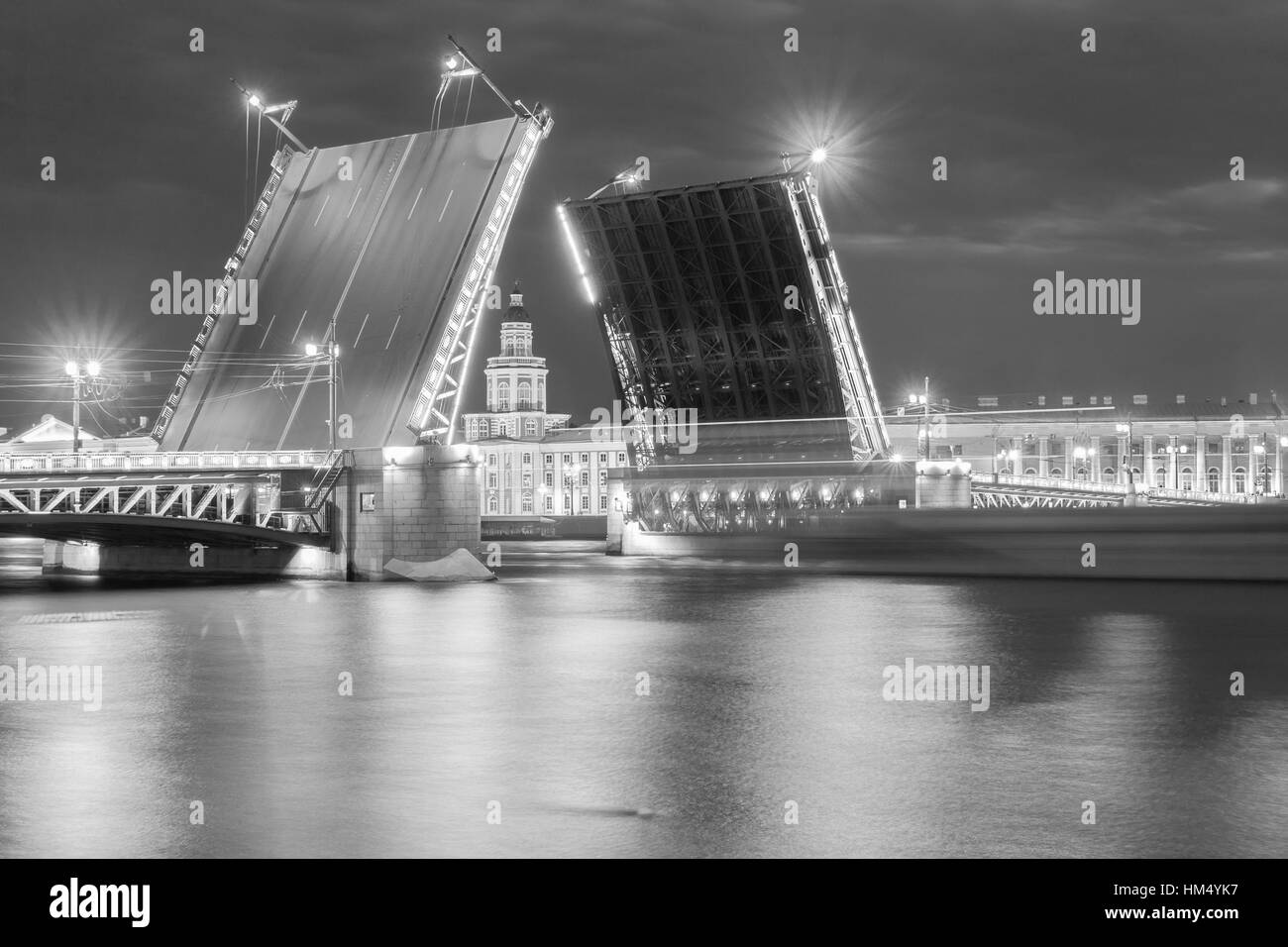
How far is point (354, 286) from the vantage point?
102ft

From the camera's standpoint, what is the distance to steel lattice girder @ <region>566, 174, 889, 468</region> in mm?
26938

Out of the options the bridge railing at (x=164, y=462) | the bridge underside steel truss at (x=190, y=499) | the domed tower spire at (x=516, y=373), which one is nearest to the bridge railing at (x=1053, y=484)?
the bridge underside steel truss at (x=190, y=499)

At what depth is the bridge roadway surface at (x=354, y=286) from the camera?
97.5 ft

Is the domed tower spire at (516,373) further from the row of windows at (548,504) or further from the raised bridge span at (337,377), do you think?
the raised bridge span at (337,377)

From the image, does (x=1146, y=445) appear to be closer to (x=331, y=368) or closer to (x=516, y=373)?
(x=516, y=373)

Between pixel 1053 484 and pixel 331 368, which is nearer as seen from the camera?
pixel 331 368

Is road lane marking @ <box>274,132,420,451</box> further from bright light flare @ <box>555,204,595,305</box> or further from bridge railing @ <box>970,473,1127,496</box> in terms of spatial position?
bridge railing @ <box>970,473,1127,496</box>

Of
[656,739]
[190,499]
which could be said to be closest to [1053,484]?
[190,499]

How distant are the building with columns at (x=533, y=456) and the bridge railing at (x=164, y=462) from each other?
71093mm

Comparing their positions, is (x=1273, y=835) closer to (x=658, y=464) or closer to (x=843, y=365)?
(x=843, y=365)

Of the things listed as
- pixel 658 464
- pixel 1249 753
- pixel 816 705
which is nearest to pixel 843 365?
pixel 658 464

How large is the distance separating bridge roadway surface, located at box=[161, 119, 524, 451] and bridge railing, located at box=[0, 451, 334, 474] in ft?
5.28

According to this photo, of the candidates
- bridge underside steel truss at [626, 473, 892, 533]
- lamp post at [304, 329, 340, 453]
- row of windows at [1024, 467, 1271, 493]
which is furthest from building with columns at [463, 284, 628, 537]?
lamp post at [304, 329, 340, 453]

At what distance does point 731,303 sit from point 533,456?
265 feet
